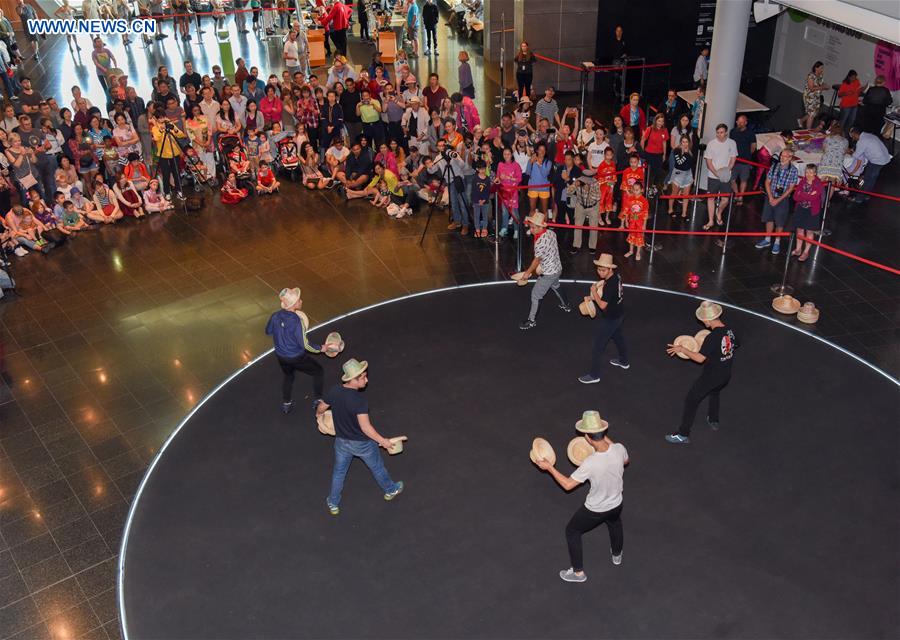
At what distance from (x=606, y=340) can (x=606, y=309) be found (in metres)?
0.46

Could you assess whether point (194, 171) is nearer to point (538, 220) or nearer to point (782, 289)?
point (538, 220)

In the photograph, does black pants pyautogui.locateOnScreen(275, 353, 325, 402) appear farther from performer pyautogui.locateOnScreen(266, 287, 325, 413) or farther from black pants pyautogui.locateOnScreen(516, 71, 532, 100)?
black pants pyautogui.locateOnScreen(516, 71, 532, 100)

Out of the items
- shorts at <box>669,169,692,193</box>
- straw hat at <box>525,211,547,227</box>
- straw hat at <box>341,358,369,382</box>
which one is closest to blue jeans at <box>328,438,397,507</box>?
straw hat at <box>341,358,369,382</box>

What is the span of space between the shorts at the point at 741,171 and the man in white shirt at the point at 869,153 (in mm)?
2042

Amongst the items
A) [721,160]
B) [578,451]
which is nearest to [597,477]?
[578,451]

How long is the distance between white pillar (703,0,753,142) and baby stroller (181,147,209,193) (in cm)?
934

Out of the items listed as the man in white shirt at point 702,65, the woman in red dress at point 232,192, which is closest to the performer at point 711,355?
the woman in red dress at point 232,192

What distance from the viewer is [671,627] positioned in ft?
23.4

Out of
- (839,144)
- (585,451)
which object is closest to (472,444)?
(585,451)

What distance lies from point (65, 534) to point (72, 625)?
4.04 ft

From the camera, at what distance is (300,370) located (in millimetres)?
9328

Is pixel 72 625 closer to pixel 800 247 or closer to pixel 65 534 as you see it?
pixel 65 534

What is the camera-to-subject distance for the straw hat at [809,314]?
11.2 metres

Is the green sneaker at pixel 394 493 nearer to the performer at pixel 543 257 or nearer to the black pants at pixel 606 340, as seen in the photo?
the black pants at pixel 606 340
